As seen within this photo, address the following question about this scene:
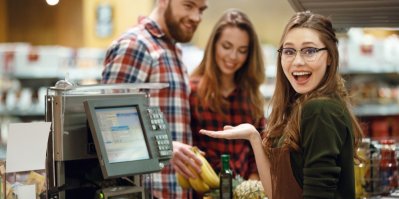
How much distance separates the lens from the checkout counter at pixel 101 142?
218 cm

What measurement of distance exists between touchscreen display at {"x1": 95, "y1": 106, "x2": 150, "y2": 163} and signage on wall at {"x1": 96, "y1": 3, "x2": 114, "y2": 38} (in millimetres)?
4345

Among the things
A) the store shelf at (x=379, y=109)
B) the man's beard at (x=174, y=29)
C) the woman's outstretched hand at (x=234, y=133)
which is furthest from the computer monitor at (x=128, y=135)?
the store shelf at (x=379, y=109)

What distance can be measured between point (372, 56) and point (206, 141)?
3903 millimetres

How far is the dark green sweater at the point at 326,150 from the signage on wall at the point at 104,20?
186 inches

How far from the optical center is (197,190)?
2.90 meters

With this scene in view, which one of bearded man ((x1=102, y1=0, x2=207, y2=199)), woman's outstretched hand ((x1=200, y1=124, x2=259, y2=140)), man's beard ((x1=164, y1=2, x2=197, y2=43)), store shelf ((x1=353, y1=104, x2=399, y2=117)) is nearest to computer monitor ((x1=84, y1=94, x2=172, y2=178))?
woman's outstretched hand ((x1=200, y1=124, x2=259, y2=140))

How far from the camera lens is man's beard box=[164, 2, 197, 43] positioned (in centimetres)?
354

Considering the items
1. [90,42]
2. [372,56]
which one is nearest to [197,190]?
[90,42]

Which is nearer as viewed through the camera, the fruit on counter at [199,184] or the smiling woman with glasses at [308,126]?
the smiling woman with glasses at [308,126]

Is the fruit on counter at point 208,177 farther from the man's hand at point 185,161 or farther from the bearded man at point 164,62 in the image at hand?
the bearded man at point 164,62

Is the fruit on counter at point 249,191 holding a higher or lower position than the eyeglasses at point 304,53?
lower

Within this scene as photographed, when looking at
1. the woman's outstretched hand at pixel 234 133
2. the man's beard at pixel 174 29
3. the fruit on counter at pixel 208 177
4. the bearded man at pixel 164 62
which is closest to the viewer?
the woman's outstretched hand at pixel 234 133

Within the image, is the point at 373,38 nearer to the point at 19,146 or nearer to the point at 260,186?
the point at 260,186

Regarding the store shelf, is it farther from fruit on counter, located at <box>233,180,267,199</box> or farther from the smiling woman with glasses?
the smiling woman with glasses
